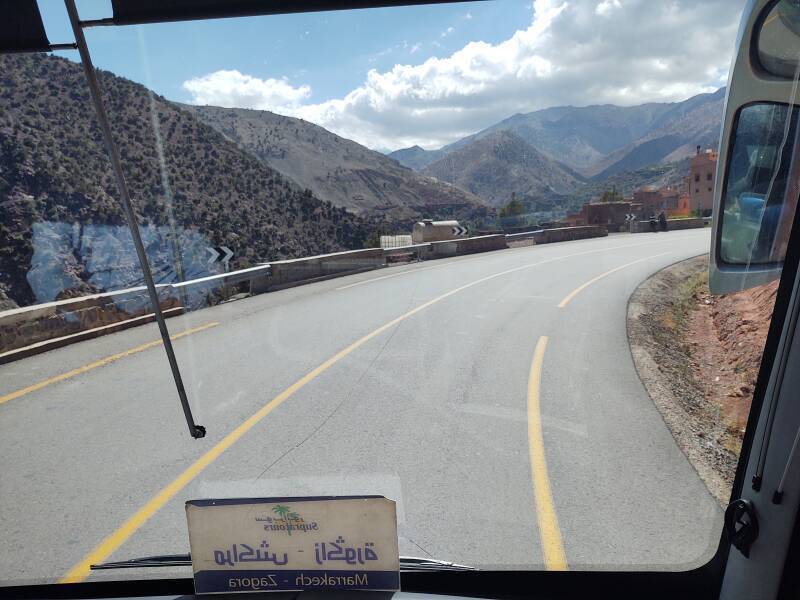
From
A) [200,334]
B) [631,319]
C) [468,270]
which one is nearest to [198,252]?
[200,334]

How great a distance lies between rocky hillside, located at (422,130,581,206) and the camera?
5016 mm

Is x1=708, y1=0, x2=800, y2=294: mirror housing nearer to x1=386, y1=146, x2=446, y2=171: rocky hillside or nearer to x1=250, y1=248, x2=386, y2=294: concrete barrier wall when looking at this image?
x1=386, y1=146, x2=446, y2=171: rocky hillside

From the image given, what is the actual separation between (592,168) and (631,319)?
545 centimetres

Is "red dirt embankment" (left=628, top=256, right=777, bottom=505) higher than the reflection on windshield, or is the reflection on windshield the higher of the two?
the reflection on windshield

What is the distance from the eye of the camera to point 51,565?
2988 mm

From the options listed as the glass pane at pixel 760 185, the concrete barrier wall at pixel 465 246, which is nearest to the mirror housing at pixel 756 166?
the glass pane at pixel 760 185

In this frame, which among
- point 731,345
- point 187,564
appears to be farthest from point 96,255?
point 731,345

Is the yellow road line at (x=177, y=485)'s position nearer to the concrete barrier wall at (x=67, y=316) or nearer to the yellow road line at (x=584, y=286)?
the concrete barrier wall at (x=67, y=316)

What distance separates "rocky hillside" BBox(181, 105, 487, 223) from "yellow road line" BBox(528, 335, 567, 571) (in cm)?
193

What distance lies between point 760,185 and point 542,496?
94.8 inches

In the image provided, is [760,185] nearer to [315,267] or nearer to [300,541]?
[300,541]

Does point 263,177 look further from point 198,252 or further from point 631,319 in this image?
point 631,319

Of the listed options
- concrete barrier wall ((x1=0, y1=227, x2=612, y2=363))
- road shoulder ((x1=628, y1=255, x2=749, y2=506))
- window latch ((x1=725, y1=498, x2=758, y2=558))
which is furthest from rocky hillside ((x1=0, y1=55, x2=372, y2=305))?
window latch ((x1=725, y1=498, x2=758, y2=558))

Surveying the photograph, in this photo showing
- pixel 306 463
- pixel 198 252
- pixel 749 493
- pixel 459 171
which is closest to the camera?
pixel 749 493
